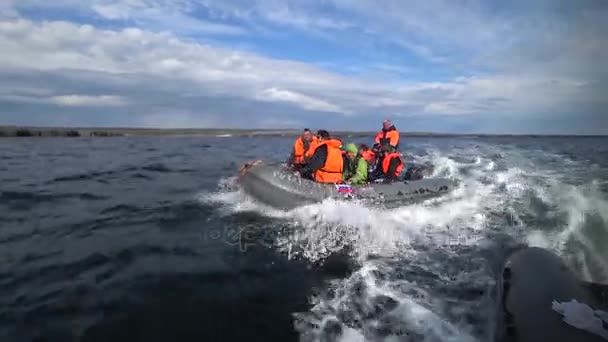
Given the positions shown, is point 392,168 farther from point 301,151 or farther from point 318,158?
point 301,151

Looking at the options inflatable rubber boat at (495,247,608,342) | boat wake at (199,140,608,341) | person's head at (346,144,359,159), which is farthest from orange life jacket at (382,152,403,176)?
inflatable rubber boat at (495,247,608,342)

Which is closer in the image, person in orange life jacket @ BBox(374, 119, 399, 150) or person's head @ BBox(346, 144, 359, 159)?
person's head @ BBox(346, 144, 359, 159)

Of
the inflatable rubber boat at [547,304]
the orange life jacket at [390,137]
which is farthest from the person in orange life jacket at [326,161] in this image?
the inflatable rubber boat at [547,304]

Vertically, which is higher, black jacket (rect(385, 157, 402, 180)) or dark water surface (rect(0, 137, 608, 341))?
black jacket (rect(385, 157, 402, 180))

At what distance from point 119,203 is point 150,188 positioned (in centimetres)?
214

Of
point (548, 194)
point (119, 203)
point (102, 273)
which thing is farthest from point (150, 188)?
point (548, 194)

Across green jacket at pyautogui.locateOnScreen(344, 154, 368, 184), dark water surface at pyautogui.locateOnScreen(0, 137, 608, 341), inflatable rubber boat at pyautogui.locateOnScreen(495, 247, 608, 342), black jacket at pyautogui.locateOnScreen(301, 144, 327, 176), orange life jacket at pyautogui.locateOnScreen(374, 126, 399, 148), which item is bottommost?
dark water surface at pyautogui.locateOnScreen(0, 137, 608, 341)

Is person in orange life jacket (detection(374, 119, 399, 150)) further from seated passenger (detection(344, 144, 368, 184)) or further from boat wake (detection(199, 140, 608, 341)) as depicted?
boat wake (detection(199, 140, 608, 341))

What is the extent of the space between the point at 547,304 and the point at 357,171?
6.06 metres

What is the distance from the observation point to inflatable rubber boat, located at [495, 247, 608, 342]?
2994 millimetres


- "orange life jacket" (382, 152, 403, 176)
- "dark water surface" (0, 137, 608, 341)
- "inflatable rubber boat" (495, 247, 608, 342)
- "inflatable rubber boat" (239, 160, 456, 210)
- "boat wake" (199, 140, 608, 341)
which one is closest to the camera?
"inflatable rubber boat" (495, 247, 608, 342)

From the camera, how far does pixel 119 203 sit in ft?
31.0

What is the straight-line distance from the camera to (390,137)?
34.0 ft

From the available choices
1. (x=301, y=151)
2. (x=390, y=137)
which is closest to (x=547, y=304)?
(x=301, y=151)
